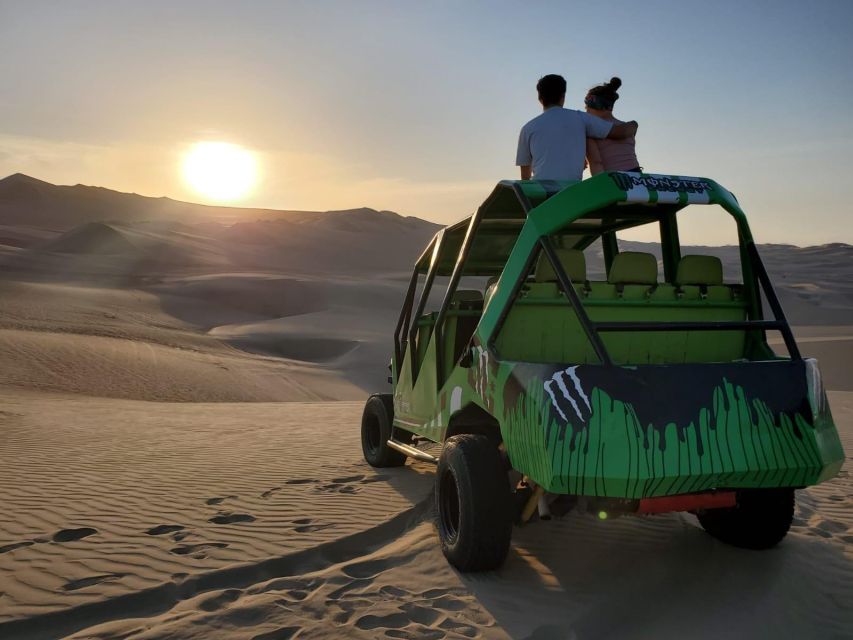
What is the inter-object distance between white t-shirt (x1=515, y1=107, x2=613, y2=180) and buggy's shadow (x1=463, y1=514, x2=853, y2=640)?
248 cm

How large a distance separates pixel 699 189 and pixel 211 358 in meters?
19.8

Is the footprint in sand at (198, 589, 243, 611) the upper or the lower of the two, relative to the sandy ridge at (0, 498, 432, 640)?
upper

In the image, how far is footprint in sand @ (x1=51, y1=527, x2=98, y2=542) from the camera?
515 cm

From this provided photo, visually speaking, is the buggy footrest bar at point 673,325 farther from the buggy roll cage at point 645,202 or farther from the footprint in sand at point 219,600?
the footprint in sand at point 219,600

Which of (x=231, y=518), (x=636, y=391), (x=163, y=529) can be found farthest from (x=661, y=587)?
(x=163, y=529)

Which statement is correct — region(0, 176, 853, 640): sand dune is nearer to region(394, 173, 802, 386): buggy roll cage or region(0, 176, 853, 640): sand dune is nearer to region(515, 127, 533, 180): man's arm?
region(394, 173, 802, 386): buggy roll cage

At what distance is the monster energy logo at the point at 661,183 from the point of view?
396 cm

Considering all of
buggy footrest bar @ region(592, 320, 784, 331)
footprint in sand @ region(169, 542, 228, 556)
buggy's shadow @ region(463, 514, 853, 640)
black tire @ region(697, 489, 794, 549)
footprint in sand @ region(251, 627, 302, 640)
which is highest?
buggy footrest bar @ region(592, 320, 784, 331)

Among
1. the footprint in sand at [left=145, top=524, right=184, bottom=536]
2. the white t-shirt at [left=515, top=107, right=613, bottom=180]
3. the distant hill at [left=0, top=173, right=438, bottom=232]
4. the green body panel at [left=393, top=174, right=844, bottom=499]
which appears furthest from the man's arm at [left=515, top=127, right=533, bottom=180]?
the distant hill at [left=0, top=173, right=438, bottom=232]

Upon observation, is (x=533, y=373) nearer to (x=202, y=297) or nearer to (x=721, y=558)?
(x=721, y=558)

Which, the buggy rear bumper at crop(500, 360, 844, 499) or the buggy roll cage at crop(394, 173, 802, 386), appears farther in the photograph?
the buggy roll cage at crop(394, 173, 802, 386)

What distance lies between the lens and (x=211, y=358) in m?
22.2

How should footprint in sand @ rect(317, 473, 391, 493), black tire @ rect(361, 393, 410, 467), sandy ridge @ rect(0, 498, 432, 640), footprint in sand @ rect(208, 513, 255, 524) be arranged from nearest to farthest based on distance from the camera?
sandy ridge @ rect(0, 498, 432, 640) → footprint in sand @ rect(208, 513, 255, 524) → footprint in sand @ rect(317, 473, 391, 493) → black tire @ rect(361, 393, 410, 467)

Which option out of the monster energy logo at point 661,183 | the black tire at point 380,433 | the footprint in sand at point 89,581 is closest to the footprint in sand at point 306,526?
the footprint in sand at point 89,581
